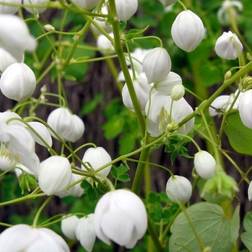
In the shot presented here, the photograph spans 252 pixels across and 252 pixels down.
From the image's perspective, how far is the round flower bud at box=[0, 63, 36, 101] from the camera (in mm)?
1154

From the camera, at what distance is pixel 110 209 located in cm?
95

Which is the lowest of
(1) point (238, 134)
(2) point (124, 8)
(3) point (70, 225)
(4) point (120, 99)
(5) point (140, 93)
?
(4) point (120, 99)

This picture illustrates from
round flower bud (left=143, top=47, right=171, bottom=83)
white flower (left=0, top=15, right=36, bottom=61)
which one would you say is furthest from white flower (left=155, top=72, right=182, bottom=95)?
white flower (left=0, top=15, right=36, bottom=61)

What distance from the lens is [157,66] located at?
115cm

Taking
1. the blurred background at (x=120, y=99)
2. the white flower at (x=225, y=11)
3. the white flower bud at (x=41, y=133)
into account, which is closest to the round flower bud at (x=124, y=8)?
the blurred background at (x=120, y=99)

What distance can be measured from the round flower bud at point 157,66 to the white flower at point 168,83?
1cm

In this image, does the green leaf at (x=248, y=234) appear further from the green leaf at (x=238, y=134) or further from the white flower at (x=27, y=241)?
the white flower at (x=27, y=241)

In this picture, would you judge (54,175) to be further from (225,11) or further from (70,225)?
(225,11)

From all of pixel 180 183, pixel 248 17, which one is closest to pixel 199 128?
pixel 180 183

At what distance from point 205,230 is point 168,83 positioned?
23 centimetres

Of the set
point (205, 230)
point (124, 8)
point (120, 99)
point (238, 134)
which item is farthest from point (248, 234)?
point (120, 99)

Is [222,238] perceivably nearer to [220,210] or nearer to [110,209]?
[220,210]

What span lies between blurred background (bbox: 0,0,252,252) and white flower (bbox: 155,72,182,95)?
0.08m

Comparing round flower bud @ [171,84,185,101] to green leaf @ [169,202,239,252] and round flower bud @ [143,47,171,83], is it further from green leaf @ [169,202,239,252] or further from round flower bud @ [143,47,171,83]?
green leaf @ [169,202,239,252]
